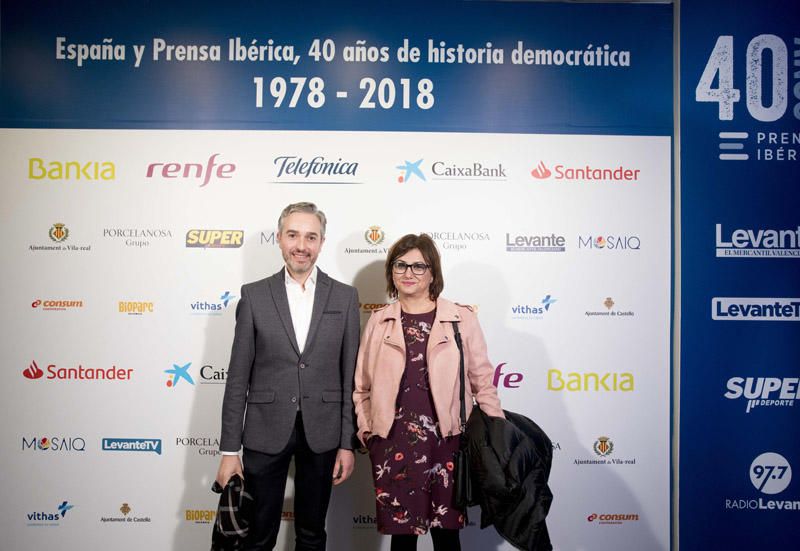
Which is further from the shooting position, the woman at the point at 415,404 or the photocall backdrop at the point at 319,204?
the photocall backdrop at the point at 319,204

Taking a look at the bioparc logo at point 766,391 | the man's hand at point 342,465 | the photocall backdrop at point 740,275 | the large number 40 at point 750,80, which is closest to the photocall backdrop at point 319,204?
the photocall backdrop at point 740,275

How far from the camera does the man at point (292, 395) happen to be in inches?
91.6

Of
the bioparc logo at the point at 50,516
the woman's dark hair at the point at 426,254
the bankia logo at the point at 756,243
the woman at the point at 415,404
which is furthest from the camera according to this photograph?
the bankia logo at the point at 756,243

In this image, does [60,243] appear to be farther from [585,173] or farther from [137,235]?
[585,173]

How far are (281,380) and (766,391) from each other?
2746 mm

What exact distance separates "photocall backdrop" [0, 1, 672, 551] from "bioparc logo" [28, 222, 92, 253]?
13 mm

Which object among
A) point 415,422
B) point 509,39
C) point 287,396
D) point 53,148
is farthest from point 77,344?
point 509,39

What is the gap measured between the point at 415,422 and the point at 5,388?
2.38 metres

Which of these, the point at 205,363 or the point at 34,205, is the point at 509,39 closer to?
the point at 205,363

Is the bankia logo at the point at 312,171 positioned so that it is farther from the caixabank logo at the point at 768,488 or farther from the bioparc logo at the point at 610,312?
the caixabank logo at the point at 768,488

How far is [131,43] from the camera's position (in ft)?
10.2

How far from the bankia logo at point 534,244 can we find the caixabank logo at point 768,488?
1666mm

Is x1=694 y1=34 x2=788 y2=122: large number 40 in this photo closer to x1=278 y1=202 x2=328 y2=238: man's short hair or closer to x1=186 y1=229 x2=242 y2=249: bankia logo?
x1=278 y1=202 x2=328 y2=238: man's short hair

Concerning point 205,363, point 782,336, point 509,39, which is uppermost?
point 509,39
